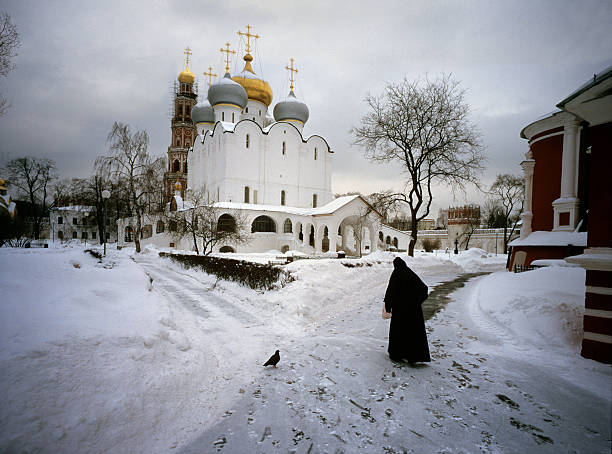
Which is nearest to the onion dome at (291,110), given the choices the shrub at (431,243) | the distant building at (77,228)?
the shrub at (431,243)

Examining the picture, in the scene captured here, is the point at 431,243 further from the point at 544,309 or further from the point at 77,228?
the point at 77,228

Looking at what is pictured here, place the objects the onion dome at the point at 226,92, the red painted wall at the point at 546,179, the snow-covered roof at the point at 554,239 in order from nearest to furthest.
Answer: the snow-covered roof at the point at 554,239 → the red painted wall at the point at 546,179 → the onion dome at the point at 226,92

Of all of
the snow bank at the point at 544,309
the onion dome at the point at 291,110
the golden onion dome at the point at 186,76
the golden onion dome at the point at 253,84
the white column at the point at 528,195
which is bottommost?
the snow bank at the point at 544,309

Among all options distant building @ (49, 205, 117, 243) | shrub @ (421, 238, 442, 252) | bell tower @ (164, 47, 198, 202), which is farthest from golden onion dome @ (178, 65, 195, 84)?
shrub @ (421, 238, 442, 252)

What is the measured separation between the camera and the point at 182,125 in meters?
51.7

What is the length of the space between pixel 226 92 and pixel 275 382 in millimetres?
37732

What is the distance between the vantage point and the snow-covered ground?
8.11 ft

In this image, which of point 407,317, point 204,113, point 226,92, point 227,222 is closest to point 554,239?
point 407,317

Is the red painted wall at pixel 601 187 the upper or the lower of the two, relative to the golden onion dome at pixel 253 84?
lower

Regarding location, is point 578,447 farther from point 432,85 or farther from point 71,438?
point 432,85

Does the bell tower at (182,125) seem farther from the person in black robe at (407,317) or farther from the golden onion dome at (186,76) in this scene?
the person in black robe at (407,317)

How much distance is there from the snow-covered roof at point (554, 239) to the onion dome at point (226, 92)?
33.7 metres

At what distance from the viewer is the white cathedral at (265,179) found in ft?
95.9

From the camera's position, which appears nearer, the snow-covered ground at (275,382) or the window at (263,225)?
the snow-covered ground at (275,382)
